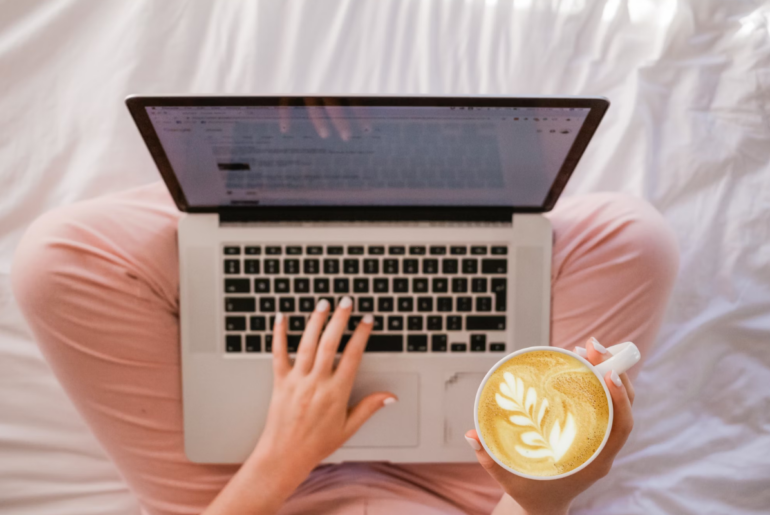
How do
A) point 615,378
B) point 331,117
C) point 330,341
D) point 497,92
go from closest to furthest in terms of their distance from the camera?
1. point 615,378
2. point 331,117
3. point 330,341
4. point 497,92

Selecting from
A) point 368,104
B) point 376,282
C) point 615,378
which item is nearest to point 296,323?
point 376,282

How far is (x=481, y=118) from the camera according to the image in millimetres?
638

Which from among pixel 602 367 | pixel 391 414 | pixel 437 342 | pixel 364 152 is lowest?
pixel 391 414

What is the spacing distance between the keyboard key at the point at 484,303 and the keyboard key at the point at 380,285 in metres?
0.14

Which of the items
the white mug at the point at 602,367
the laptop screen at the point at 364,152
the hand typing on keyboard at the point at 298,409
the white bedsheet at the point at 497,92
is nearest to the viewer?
the white mug at the point at 602,367

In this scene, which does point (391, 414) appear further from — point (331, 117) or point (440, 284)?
point (331, 117)

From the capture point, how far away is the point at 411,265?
77cm

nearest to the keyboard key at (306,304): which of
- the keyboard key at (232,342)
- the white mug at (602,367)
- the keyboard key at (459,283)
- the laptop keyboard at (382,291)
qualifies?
the laptop keyboard at (382,291)

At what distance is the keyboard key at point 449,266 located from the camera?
0.77m

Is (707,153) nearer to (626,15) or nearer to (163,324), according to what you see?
(626,15)

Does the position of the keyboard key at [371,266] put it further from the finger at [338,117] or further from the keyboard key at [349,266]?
the finger at [338,117]

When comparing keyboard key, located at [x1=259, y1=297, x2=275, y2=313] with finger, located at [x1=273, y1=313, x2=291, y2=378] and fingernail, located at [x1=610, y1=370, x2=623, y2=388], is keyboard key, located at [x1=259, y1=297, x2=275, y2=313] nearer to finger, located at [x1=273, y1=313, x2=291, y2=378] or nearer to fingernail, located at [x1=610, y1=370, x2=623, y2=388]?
finger, located at [x1=273, y1=313, x2=291, y2=378]

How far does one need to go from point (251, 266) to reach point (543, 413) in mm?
448

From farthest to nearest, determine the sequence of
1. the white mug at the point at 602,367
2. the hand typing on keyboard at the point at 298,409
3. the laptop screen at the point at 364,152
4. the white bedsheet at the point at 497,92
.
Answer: the white bedsheet at the point at 497,92 < the hand typing on keyboard at the point at 298,409 < the laptop screen at the point at 364,152 < the white mug at the point at 602,367
